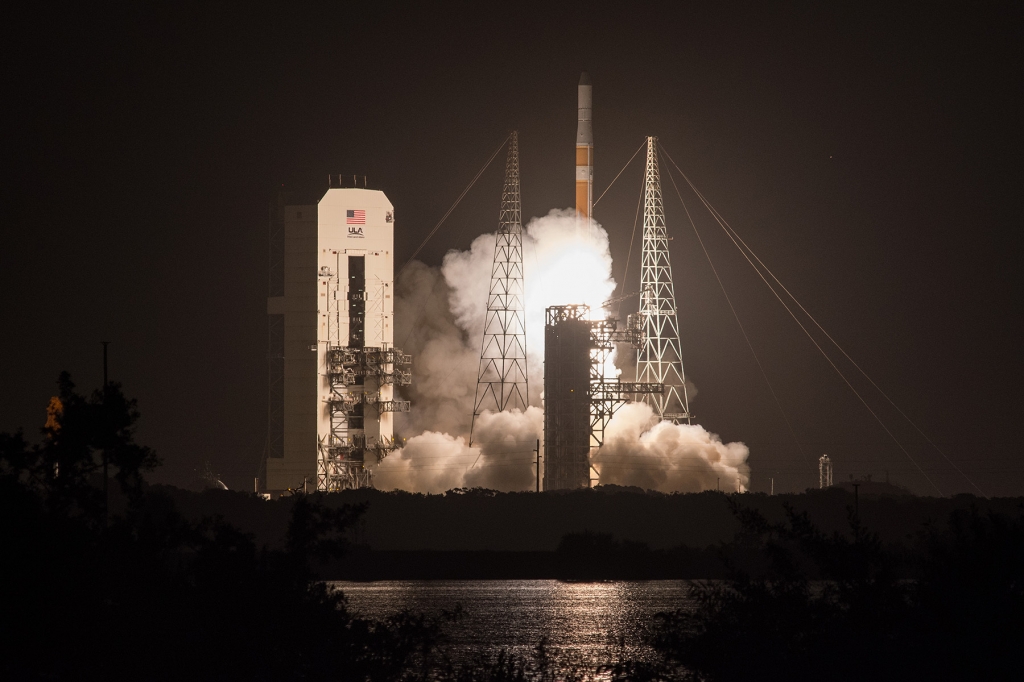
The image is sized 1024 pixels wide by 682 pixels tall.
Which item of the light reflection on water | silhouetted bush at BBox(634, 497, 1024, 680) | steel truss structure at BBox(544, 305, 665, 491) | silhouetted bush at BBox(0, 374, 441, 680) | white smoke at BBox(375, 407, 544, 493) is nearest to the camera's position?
silhouetted bush at BBox(634, 497, 1024, 680)

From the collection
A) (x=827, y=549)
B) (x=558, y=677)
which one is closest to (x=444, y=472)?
(x=558, y=677)

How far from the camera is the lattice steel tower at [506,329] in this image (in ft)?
188

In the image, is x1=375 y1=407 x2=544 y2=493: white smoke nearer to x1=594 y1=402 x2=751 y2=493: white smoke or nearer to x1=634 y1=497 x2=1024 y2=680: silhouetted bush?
x1=594 y1=402 x2=751 y2=493: white smoke

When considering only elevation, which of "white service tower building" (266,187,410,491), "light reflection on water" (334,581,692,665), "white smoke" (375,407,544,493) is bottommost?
"light reflection on water" (334,581,692,665)

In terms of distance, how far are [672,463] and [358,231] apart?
14.4 m

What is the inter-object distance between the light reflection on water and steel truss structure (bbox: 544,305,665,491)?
14.6 feet

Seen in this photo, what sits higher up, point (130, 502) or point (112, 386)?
point (112, 386)

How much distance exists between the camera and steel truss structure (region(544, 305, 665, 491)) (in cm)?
5391

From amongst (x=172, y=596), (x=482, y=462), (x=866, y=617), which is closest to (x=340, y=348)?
(x=482, y=462)

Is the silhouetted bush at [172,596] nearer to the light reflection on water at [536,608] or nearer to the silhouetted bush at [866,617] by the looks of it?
the silhouetted bush at [866,617]

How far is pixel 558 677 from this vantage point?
31.3 m

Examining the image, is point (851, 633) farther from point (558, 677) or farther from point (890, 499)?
point (890, 499)

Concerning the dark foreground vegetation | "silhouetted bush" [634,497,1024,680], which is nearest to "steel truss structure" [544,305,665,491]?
the dark foreground vegetation

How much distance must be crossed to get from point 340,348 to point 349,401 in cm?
200
